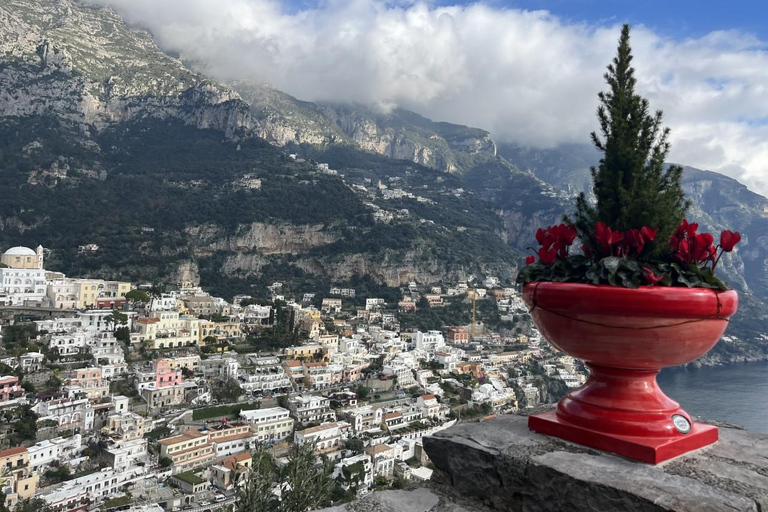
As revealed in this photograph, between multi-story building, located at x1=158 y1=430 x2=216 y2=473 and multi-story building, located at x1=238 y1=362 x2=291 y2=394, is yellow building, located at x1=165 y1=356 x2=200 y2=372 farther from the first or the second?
multi-story building, located at x1=158 y1=430 x2=216 y2=473

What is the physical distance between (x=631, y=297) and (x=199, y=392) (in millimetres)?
21392

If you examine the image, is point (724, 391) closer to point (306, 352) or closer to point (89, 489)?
point (306, 352)

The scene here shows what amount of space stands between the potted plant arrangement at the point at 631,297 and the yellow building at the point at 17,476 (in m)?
14.5

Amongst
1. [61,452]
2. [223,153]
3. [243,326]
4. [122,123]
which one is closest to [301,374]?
[243,326]

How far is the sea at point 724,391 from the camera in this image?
24.7 m

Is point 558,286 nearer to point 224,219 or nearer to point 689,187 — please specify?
point 224,219

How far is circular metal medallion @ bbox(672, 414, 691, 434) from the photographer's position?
1.47 meters

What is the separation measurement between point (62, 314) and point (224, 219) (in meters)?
31.7

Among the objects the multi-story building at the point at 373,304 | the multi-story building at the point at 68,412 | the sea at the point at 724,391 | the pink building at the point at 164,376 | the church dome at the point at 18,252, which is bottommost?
the sea at the point at 724,391

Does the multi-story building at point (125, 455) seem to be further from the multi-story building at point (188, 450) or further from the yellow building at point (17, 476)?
the yellow building at point (17, 476)

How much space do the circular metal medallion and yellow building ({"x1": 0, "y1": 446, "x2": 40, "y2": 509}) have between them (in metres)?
14.7

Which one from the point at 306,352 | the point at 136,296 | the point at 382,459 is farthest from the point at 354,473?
the point at 136,296

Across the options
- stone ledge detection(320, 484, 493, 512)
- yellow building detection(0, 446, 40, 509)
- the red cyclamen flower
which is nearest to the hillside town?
yellow building detection(0, 446, 40, 509)

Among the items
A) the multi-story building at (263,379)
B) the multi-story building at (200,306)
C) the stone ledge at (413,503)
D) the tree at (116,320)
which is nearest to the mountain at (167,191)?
the multi-story building at (200,306)
